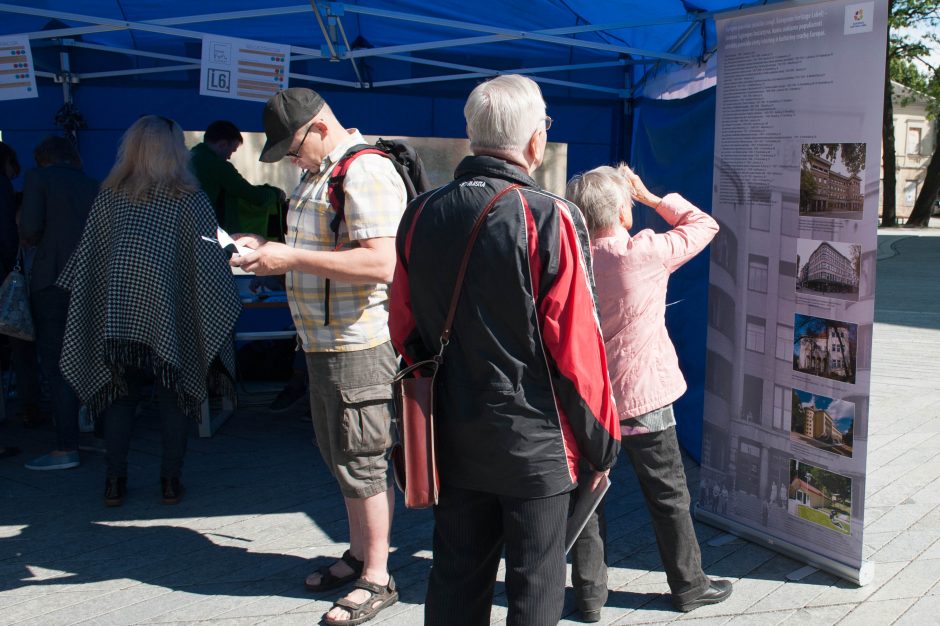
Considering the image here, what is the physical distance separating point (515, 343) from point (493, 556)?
1.90 feet

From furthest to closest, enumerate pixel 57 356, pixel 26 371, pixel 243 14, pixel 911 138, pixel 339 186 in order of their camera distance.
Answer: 1. pixel 911 138
2. pixel 26 371
3. pixel 243 14
4. pixel 57 356
5. pixel 339 186

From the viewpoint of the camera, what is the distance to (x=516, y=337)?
200 cm

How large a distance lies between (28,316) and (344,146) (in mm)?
2960

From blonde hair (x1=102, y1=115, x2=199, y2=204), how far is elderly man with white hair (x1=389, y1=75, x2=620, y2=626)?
2.07 meters

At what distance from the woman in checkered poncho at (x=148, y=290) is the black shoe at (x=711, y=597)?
2233 millimetres

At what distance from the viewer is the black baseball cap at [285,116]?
2830mm

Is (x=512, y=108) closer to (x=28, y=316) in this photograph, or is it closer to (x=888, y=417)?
(x=28, y=316)

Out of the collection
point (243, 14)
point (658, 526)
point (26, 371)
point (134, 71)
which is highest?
point (243, 14)

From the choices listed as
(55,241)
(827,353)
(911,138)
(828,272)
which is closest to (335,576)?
(827,353)

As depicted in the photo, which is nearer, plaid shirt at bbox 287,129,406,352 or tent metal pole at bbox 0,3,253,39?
plaid shirt at bbox 287,129,406,352

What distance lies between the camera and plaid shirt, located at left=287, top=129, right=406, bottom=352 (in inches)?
108

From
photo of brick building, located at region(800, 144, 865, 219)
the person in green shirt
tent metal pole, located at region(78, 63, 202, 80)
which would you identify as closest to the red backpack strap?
photo of brick building, located at region(800, 144, 865, 219)

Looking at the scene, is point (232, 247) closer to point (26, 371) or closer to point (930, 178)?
point (26, 371)

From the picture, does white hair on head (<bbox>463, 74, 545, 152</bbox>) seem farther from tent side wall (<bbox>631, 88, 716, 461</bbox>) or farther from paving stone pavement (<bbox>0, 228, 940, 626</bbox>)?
tent side wall (<bbox>631, 88, 716, 461</bbox>)
